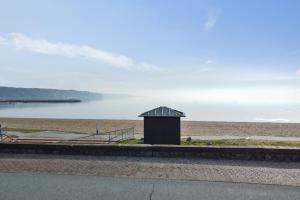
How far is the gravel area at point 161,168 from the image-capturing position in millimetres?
7051

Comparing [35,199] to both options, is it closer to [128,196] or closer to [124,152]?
[128,196]

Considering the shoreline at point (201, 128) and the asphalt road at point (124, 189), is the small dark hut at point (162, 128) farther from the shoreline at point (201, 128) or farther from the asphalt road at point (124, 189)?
the shoreline at point (201, 128)

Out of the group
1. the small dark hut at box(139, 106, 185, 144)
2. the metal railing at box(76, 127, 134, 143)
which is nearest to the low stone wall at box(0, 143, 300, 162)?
the small dark hut at box(139, 106, 185, 144)

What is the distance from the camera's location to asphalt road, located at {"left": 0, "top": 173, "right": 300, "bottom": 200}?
18.3 feet

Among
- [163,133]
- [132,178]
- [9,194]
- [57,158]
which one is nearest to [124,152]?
[57,158]

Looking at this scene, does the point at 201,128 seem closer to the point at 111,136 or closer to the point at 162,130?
the point at 111,136

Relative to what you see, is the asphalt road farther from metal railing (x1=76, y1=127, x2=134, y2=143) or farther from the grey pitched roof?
metal railing (x1=76, y1=127, x2=134, y2=143)

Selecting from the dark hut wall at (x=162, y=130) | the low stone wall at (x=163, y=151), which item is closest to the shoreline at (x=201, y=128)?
the dark hut wall at (x=162, y=130)

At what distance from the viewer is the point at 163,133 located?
17016mm

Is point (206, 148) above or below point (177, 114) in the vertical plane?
below

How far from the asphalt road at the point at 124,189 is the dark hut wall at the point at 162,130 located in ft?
33.6

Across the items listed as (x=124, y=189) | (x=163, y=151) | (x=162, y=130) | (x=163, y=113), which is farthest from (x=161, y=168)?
(x=163, y=113)

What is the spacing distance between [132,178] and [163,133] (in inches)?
405

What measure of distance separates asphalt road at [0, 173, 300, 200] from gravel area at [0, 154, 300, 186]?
0.48m
